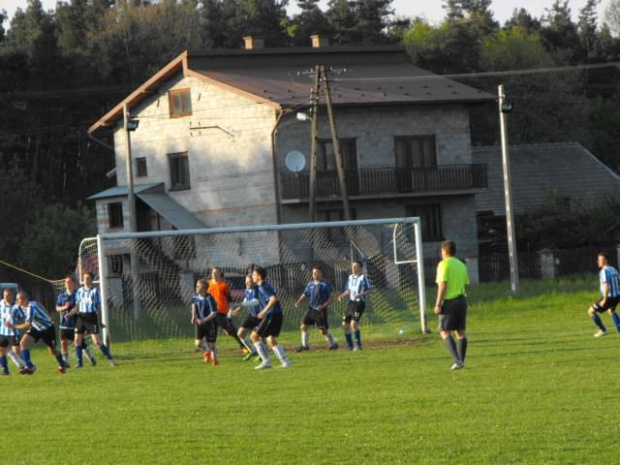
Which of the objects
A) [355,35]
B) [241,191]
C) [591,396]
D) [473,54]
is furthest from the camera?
[355,35]

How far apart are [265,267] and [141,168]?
72.1 feet

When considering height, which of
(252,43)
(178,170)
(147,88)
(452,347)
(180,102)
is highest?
(252,43)

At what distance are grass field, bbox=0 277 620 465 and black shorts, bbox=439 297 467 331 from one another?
2.25 ft

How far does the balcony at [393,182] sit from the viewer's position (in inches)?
2052

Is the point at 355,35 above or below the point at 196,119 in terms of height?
above

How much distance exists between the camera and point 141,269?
151 ft

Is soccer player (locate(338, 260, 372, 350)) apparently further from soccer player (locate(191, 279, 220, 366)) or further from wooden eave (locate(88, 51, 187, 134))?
wooden eave (locate(88, 51, 187, 134))

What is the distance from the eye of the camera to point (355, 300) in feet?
84.5

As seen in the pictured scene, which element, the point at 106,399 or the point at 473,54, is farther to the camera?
the point at 473,54

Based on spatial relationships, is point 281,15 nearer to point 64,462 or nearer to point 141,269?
point 141,269

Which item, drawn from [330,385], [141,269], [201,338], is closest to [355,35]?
[141,269]

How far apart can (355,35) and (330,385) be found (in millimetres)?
76033

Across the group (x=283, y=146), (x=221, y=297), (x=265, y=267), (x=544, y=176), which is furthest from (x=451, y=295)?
(x=544, y=176)

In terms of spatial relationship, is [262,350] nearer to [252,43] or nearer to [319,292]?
[319,292]
